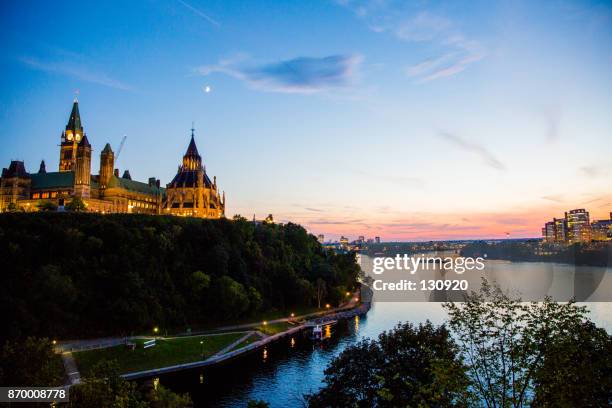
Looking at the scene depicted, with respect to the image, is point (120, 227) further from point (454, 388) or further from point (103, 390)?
point (454, 388)

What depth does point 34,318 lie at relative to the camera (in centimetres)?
6138

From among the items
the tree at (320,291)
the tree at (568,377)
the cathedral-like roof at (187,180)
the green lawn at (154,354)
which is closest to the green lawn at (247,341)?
the green lawn at (154,354)

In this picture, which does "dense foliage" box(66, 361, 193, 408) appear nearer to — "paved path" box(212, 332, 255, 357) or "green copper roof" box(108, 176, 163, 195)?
"paved path" box(212, 332, 255, 357)

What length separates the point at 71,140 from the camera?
507 feet

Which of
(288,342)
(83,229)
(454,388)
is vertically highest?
(83,229)

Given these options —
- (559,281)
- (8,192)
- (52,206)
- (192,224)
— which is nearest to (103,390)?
(192,224)

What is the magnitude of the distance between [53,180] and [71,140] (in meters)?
26.2

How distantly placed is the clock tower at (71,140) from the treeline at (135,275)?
72.9m

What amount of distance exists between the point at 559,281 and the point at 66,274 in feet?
482

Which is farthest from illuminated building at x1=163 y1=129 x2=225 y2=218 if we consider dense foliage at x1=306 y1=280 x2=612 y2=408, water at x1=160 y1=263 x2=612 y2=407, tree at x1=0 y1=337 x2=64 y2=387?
dense foliage at x1=306 y1=280 x2=612 y2=408

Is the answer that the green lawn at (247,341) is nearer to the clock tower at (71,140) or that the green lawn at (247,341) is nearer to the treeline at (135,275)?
the treeline at (135,275)

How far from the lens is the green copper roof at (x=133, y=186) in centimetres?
13938

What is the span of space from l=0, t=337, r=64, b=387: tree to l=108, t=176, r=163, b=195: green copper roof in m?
115

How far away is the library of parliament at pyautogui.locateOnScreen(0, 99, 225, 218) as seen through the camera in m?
129
